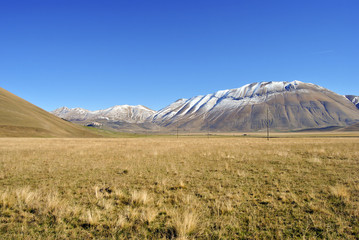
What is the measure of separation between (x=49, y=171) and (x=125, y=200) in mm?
8194

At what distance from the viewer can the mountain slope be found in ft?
259

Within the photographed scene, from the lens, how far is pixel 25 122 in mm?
88562

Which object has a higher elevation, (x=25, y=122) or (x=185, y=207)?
(x=25, y=122)

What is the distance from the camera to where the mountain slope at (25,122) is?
79.0m

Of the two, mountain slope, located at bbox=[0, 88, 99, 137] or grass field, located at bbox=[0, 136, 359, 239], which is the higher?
mountain slope, located at bbox=[0, 88, 99, 137]

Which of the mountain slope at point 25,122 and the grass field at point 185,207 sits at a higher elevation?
the mountain slope at point 25,122

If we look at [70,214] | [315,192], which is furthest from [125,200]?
[315,192]

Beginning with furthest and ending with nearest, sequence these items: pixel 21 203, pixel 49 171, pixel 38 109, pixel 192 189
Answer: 1. pixel 38 109
2. pixel 49 171
3. pixel 192 189
4. pixel 21 203

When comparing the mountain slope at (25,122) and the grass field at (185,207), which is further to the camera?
the mountain slope at (25,122)

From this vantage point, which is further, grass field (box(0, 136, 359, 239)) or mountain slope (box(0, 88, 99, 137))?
mountain slope (box(0, 88, 99, 137))

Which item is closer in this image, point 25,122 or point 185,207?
point 185,207

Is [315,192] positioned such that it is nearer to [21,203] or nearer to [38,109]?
[21,203]

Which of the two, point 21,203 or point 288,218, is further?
point 21,203

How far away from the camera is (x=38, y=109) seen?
116 m
